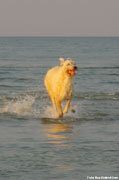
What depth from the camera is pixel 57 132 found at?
10.3 m

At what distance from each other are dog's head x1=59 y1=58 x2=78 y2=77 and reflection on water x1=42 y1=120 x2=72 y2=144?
1.22 metres

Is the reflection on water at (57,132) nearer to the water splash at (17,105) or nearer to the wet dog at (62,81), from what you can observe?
the wet dog at (62,81)

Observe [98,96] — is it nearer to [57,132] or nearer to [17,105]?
[17,105]

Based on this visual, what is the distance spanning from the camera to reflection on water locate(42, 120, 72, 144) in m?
9.54

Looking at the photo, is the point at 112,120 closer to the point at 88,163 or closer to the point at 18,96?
the point at 88,163

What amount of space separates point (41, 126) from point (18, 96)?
5845mm

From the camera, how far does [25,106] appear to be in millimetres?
14234

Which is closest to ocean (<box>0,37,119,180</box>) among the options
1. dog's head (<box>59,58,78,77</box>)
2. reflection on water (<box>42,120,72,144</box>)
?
reflection on water (<box>42,120,72,144</box>)

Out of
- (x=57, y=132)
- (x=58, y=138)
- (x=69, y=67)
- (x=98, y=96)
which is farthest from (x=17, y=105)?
(x=58, y=138)

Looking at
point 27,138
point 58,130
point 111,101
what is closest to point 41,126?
point 58,130

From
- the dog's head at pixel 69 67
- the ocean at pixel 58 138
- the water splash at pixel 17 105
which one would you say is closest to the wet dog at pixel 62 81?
the dog's head at pixel 69 67

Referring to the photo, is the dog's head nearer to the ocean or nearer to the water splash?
the ocean

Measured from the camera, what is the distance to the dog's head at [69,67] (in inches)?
435

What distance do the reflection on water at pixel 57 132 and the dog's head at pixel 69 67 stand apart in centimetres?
122
